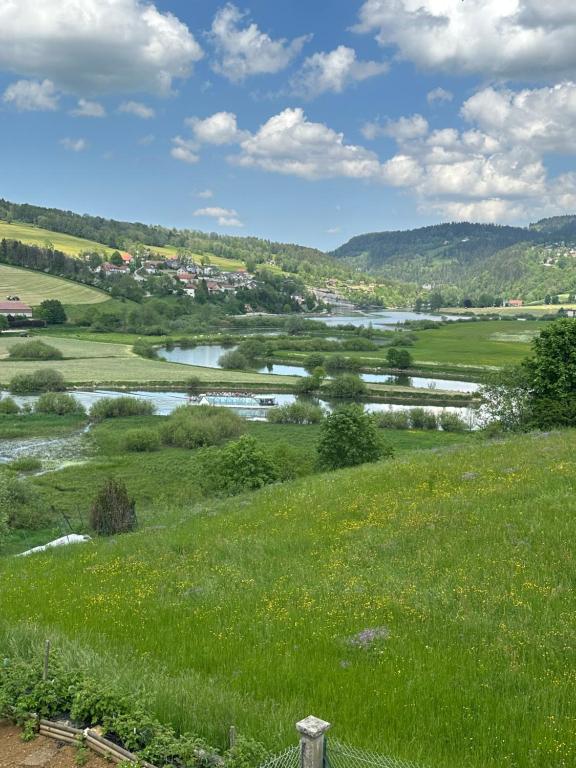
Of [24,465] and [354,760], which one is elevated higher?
[354,760]

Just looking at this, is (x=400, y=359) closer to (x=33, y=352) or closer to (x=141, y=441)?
(x=141, y=441)

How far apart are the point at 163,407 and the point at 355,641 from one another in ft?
286

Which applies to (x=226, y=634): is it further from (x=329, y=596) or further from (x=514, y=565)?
(x=514, y=565)

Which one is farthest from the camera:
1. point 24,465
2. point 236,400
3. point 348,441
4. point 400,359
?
point 400,359

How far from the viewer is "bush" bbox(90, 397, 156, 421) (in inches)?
3418

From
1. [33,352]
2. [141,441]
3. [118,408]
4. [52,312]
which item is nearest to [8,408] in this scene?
[118,408]

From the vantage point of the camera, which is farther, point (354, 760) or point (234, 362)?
point (234, 362)

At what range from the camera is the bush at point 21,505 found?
40.1 metres

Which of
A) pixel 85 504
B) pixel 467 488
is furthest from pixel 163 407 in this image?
pixel 467 488

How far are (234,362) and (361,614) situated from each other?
125 m

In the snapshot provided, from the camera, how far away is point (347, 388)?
107562mm

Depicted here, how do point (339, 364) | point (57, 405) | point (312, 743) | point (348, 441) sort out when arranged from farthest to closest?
1. point (339, 364)
2. point (57, 405)
3. point (348, 441)
4. point (312, 743)

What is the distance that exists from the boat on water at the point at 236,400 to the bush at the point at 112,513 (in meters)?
64.0

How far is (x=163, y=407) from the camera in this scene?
95625mm
